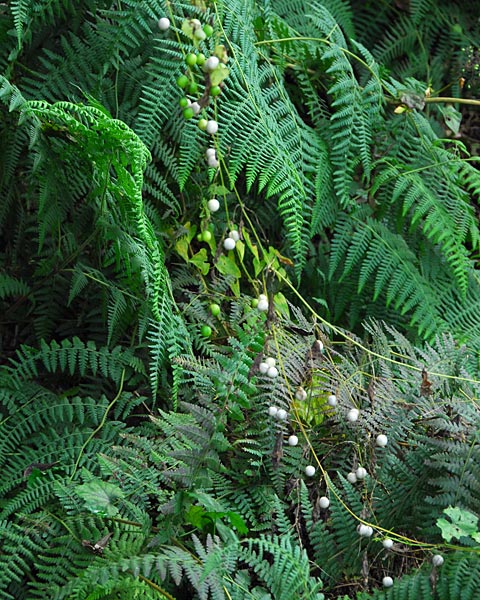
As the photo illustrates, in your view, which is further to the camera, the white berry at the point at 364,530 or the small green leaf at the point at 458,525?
the white berry at the point at 364,530

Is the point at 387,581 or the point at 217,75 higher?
the point at 217,75

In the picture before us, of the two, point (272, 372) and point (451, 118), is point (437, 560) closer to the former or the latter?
point (272, 372)

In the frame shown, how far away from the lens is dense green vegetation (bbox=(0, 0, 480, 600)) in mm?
2078

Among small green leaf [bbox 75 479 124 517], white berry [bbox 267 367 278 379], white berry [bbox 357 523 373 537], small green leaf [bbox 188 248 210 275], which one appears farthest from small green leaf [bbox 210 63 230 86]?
white berry [bbox 357 523 373 537]

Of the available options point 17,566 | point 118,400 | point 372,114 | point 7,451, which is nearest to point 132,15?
point 372,114

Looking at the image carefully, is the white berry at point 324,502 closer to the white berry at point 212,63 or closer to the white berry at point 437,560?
the white berry at point 437,560

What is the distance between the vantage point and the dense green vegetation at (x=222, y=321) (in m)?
2.08

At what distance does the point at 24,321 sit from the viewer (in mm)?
2816

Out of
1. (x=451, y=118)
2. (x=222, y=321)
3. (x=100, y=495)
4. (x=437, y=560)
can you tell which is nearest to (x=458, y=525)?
(x=437, y=560)

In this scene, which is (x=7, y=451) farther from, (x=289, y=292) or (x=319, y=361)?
(x=289, y=292)

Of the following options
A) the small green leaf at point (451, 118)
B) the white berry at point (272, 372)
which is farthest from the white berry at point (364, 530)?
the small green leaf at point (451, 118)

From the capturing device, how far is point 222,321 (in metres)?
2.69

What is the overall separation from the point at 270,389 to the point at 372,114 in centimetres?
130

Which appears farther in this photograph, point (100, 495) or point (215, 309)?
point (215, 309)
